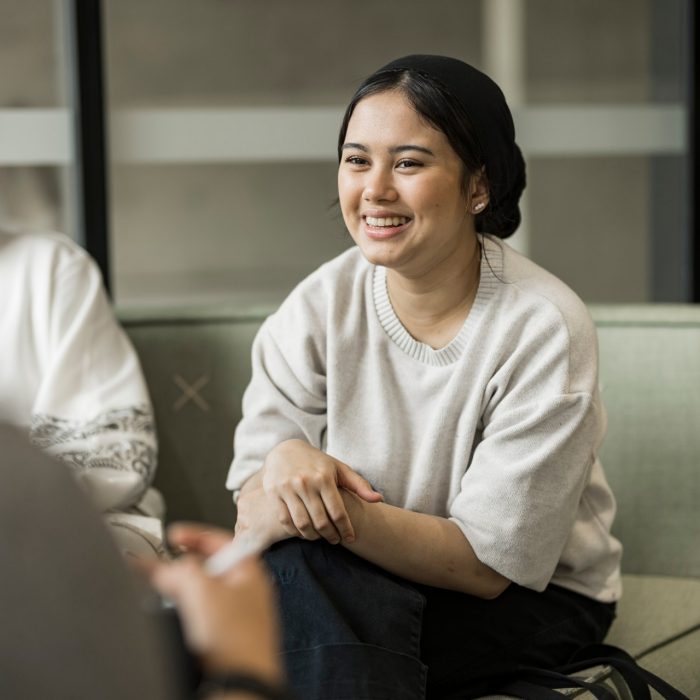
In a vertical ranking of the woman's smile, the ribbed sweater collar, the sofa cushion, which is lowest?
the sofa cushion

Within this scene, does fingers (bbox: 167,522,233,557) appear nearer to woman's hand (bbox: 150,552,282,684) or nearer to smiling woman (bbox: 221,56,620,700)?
woman's hand (bbox: 150,552,282,684)

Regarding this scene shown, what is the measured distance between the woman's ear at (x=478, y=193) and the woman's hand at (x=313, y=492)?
0.41 meters

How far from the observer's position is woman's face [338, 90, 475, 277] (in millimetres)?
1595

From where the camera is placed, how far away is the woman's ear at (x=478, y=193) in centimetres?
165

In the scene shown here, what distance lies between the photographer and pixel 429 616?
159 centimetres

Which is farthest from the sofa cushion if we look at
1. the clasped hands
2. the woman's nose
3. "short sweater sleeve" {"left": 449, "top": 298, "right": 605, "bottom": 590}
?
the woman's nose

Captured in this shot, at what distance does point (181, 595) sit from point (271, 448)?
0.92m

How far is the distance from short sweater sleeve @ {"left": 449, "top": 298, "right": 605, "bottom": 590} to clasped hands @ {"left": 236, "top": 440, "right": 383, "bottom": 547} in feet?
0.49

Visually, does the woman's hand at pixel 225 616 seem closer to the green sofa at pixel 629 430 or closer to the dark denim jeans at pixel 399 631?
the dark denim jeans at pixel 399 631

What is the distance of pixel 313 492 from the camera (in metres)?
1.51

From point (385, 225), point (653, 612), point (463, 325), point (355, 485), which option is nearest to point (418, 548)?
point (355, 485)

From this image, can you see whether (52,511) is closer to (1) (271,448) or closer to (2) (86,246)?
(1) (271,448)

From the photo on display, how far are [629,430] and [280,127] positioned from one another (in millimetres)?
1070

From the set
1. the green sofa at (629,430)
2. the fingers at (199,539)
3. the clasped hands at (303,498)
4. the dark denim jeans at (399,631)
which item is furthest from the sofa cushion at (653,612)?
the fingers at (199,539)
